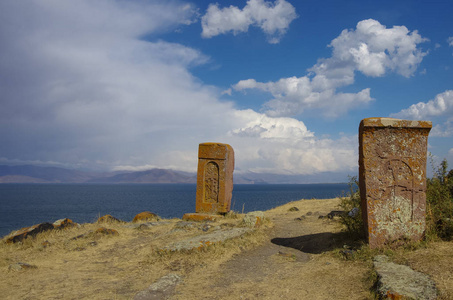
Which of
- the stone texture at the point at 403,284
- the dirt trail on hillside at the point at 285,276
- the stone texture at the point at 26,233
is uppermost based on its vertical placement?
the stone texture at the point at 403,284

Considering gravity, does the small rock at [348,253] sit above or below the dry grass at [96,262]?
above

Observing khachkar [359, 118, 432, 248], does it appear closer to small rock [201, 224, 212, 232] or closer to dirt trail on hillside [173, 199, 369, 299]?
dirt trail on hillside [173, 199, 369, 299]

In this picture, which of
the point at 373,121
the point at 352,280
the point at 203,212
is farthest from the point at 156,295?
the point at 203,212

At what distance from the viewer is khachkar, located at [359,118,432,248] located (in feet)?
19.4

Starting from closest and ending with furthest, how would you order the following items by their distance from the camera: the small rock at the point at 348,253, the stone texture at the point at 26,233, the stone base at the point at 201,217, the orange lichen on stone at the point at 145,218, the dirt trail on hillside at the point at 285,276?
the dirt trail on hillside at the point at 285,276 → the small rock at the point at 348,253 → the stone texture at the point at 26,233 → the stone base at the point at 201,217 → the orange lichen on stone at the point at 145,218

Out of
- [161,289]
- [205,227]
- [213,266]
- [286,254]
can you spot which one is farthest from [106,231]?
[286,254]

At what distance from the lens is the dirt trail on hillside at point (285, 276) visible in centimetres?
471

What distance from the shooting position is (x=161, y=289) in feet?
16.7

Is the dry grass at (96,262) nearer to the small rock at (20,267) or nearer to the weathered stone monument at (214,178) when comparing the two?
the small rock at (20,267)

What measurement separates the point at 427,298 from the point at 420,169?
2.93 meters

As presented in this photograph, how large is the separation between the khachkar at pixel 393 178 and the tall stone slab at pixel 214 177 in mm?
6267

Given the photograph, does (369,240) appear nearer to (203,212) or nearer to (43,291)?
(43,291)

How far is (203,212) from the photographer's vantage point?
1182 centimetres

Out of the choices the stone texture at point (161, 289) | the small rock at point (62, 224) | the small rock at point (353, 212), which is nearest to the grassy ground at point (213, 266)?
the stone texture at point (161, 289)
